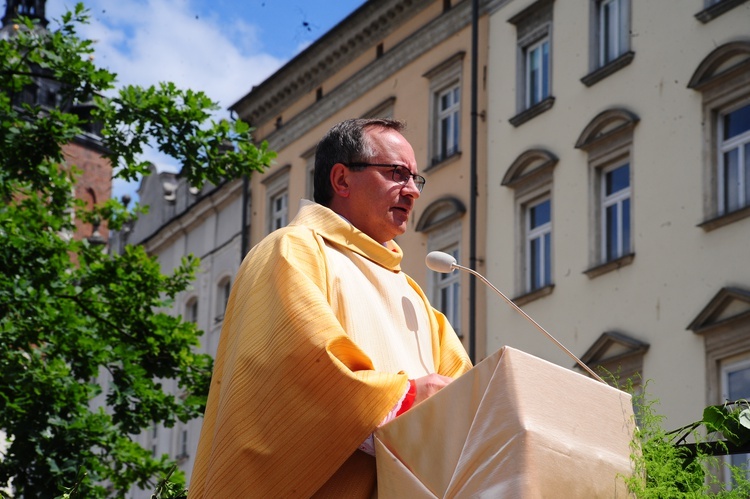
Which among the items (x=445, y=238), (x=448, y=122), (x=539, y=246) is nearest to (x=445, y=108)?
(x=448, y=122)

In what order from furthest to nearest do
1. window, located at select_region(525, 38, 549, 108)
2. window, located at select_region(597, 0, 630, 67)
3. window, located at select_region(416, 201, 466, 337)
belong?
window, located at select_region(416, 201, 466, 337) < window, located at select_region(525, 38, 549, 108) < window, located at select_region(597, 0, 630, 67)

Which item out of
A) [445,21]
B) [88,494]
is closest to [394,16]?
[445,21]

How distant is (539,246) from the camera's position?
70.4 ft

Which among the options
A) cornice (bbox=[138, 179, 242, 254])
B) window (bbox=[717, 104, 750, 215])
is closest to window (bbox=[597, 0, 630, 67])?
window (bbox=[717, 104, 750, 215])

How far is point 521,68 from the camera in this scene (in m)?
22.7

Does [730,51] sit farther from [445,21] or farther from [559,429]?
[559,429]

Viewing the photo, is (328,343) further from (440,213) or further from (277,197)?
(277,197)

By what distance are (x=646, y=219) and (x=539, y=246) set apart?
9.47ft

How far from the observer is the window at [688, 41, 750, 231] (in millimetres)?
17500

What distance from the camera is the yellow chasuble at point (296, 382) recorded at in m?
3.97

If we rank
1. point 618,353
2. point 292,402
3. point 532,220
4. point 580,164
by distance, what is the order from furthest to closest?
point 532,220
point 580,164
point 618,353
point 292,402

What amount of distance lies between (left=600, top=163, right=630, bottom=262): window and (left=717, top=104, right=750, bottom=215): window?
187 cm

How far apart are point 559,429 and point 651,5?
16648 millimetres

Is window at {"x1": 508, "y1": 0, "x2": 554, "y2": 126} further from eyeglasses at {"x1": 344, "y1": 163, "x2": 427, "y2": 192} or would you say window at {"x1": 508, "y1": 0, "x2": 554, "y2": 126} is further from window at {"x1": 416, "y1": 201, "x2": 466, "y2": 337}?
eyeglasses at {"x1": 344, "y1": 163, "x2": 427, "y2": 192}
